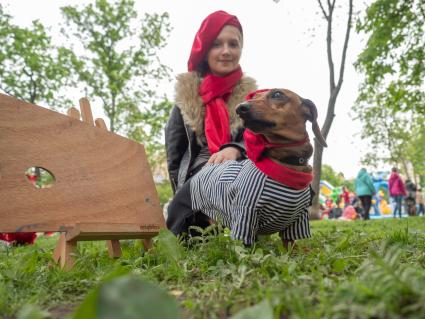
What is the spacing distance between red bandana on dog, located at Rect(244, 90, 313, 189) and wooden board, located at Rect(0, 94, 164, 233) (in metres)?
0.97

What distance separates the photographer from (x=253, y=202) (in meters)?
2.52

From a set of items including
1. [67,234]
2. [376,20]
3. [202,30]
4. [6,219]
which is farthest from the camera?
[376,20]

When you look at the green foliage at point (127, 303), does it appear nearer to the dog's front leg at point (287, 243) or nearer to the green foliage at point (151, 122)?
the dog's front leg at point (287, 243)

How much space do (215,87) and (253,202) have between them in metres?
1.49

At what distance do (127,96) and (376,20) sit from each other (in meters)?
10.9

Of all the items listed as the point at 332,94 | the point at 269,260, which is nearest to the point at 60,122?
the point at 269,260

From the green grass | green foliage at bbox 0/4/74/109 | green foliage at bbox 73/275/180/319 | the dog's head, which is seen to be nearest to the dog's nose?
the dog's head

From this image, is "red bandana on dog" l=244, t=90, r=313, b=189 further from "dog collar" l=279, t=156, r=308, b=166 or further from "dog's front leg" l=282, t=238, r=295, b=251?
"dog's front leg" l=282, t=238, r=295, b=251

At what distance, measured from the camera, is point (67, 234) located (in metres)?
2.50

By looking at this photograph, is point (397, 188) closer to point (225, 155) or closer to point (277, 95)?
point (225, 155)

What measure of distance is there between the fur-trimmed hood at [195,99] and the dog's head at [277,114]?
1003 millimetres

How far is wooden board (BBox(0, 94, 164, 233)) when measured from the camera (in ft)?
7.79

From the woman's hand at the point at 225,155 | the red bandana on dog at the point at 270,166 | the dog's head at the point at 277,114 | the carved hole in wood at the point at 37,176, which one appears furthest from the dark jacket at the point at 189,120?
the carved hole in wood at the point at 37,176

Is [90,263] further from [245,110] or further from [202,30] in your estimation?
[202,30]
